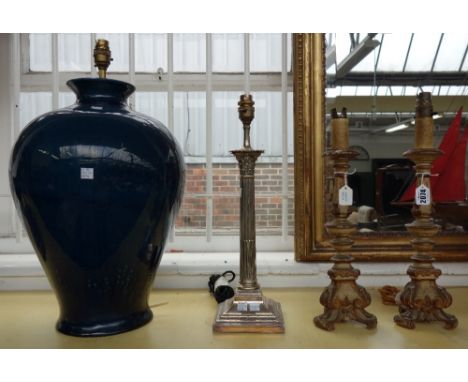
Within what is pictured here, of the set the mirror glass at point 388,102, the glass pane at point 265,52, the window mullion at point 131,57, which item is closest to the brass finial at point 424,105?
the mirror glass at point 388,102

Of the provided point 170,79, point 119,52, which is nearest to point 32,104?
point 119,52

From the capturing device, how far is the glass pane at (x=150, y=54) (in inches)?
51.2

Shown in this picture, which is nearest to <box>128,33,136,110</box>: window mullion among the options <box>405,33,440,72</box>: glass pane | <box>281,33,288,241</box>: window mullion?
<box>281,33,288,241</box>: window mullion

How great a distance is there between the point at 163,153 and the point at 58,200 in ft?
0.66

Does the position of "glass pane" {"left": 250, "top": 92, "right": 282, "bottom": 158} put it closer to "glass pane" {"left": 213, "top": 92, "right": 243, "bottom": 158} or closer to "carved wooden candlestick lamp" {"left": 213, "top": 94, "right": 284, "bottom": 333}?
"glass pane" {"left": 213, "top": 92, "right": 243, "bottom": 158}

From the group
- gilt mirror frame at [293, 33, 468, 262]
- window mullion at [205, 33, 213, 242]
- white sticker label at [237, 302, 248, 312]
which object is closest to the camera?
white sticker label at [237, 302, 248, 312]

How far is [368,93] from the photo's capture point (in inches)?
44.3

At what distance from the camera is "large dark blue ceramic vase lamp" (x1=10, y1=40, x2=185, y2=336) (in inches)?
29.1

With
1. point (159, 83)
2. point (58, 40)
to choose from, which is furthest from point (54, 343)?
point (58, 40)

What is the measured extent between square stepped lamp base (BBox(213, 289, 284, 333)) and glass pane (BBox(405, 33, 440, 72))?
747 mm

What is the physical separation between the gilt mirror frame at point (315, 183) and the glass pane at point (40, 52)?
0.74 meters

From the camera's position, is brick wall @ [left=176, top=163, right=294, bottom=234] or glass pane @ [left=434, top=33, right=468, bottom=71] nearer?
glass pane @ [left=434, top=33, right=468, bottom=71]

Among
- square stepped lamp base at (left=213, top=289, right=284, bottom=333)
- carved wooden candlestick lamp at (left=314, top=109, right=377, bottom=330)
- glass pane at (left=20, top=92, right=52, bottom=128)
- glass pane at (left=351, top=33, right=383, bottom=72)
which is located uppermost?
glass pane at (left=351, top=33, right=383, bottom=72)

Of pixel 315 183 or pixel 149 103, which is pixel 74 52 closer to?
pixel 149 103
